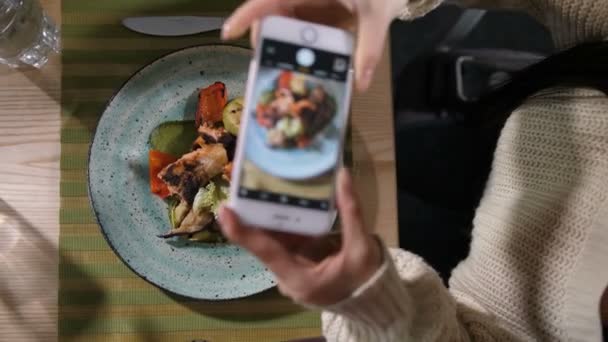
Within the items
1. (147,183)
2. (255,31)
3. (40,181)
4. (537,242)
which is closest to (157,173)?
(147,183)

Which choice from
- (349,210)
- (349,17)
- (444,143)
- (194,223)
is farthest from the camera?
(444,143)

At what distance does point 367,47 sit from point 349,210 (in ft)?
0.49

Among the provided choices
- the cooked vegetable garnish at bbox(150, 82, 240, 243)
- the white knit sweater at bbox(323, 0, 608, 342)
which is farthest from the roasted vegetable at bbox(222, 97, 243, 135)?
the white knit sweater at bbox(323, 0, 608, 342)

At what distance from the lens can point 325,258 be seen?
553mm

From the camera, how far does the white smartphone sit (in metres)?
0.52

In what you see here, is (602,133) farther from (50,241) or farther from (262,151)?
(50,241)

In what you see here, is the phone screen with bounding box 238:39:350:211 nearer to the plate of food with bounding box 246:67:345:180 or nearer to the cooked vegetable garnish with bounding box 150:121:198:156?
the plate of food with bounding box 246:67:345:180

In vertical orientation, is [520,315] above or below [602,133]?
below

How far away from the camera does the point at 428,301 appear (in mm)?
629

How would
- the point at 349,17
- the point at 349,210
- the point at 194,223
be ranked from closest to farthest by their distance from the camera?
1. the point at 349,210
2. the point at 349,17
3. the point at 194,223

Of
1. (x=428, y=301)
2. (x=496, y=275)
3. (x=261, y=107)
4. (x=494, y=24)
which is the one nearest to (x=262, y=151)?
(x=261, y=107)

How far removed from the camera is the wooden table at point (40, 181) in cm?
77

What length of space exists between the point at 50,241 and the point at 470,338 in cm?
50

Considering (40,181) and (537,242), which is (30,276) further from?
(537,242)
